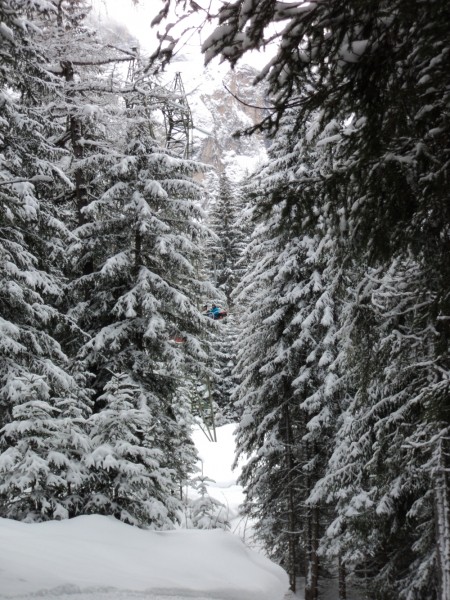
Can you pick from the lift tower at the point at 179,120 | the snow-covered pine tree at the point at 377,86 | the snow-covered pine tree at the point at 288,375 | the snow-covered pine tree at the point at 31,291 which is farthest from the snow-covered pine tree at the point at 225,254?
the snow-covered pine tree at the point at 377,86

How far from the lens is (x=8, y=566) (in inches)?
192

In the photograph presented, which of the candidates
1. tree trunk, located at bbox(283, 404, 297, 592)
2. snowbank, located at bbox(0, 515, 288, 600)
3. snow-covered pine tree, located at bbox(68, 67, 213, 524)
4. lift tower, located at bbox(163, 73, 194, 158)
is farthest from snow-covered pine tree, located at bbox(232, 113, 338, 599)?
snowbank, located at bbox(0, 515, 288, 600)

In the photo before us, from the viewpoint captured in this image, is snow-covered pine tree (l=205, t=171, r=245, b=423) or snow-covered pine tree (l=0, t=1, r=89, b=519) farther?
snow-covered pine tree (l=205, t=171, r=245, b=423)

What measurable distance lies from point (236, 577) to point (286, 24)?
6918 mm

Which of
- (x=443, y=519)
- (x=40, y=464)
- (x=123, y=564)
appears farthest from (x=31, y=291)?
(x=443, y=519)

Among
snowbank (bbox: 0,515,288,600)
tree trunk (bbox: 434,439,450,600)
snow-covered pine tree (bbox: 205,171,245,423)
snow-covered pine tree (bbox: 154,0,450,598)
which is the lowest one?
snowbank (bbox: 0,515,288,600)

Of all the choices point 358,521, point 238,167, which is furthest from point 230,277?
point 238,167

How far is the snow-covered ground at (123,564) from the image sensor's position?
489cm

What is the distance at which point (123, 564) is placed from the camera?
6.04 metres

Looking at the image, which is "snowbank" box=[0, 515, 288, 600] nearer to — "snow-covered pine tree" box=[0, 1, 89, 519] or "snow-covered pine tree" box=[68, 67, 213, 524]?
"snow-covered pine tree" box=[0, 1, 89, 519]

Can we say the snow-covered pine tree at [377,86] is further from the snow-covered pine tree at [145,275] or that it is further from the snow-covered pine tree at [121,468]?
the snow-covered pine tree at [145,275]

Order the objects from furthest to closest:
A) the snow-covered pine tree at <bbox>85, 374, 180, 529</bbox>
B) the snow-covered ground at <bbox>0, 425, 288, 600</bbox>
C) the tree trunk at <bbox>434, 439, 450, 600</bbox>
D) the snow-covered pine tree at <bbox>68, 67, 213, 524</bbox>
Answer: the snow-covered pine tree at <bbox>68, 67, 213, 524</bbox>, the snow-covered pine tree at <bbox>85, 374, 180, 529</bbox>, the tree trunk at <bbox>434, 439, 450, 600</bbox>, the snow-covered ground at <bbox>0, 425, 288, 600</bbox>

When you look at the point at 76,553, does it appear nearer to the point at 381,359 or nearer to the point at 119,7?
the point at 381,359

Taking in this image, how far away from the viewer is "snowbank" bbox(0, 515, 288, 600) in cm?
491
